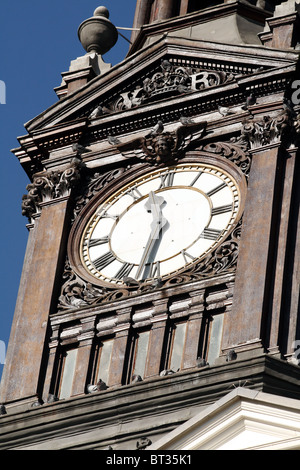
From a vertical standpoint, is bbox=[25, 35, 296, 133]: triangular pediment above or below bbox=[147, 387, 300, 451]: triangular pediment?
above

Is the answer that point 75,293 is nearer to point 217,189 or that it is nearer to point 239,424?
point 217,189

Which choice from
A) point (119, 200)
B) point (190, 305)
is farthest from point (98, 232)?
point (190, 305)

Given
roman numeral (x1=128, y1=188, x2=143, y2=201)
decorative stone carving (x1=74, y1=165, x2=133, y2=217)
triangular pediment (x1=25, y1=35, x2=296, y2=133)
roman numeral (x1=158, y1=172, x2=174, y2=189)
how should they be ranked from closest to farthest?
roman numeral (x1=158, y1=172, x2=174, y2=189)
roman numeral (x1=128, y1=188, x2=143, y2=201)
triangular pediment (x1=25, y1=35, x2=296, y2=133)
decorative stone carving (x1=74, y1=165, x2=133, y2=217)

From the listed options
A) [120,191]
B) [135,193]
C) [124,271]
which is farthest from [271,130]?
[124,271]

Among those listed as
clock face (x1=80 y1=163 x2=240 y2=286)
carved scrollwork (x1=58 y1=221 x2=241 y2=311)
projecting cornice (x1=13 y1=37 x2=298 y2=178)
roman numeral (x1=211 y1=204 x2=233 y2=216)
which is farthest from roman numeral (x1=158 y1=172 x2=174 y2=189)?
carved scrollwork (x1=58 y1=221 x2=241 y2=311)

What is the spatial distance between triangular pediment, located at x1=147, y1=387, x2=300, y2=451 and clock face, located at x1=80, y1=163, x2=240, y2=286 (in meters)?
7.65

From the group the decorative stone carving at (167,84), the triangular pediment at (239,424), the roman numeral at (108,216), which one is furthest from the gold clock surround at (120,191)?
the triangular pediment at (239,424)

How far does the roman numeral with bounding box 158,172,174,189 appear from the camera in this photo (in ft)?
149

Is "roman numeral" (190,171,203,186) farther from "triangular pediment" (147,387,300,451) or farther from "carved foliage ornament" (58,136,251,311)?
"triangular pediment" (147,387,300,451)

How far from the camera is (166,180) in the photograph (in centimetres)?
4541

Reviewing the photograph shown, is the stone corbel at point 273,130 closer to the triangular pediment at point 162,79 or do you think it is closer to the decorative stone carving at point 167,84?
the triangular pediment at point 162,79

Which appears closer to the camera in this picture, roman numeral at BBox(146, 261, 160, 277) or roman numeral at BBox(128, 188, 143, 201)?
roman numeral at BBox(146, 261, 160, 277)

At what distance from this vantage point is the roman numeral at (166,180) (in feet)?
149

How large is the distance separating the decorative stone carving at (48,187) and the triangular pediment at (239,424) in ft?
36.3
